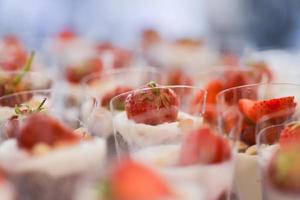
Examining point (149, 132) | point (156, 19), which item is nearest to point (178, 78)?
point (149, 132)

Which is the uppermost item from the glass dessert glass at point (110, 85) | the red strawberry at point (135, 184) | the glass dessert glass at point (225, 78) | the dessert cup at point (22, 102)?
the red strawberry at point (135, 184)

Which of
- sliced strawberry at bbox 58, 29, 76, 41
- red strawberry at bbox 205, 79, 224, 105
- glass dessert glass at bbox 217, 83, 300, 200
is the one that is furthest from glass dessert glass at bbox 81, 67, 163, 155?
sliced strawberry at bbox 58, 29, 76, 41

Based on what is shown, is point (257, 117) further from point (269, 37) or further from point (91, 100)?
point (269, 37)

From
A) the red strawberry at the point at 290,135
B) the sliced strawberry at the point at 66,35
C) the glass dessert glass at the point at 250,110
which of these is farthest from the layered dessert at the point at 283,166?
the sliced strawberry at the point at 66,35

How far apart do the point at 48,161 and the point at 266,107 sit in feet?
1.52

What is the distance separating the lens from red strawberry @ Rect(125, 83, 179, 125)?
1111 millimetres

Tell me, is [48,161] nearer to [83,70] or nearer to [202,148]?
[202,148]

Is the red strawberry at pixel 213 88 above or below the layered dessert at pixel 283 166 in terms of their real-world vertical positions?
below

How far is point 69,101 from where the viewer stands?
135cm

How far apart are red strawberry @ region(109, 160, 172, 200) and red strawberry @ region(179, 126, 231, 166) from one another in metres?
0.11

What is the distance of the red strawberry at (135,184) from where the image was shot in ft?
2.34

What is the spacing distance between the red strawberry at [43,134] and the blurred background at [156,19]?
75.7 inches

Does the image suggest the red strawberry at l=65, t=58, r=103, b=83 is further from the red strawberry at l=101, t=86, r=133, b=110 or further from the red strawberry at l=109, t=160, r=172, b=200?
the red strawberry at l=109, t=160, r=172, b=200

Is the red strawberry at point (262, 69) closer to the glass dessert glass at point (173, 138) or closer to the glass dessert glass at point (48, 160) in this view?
the glass dessert glass at point (173, 138)
